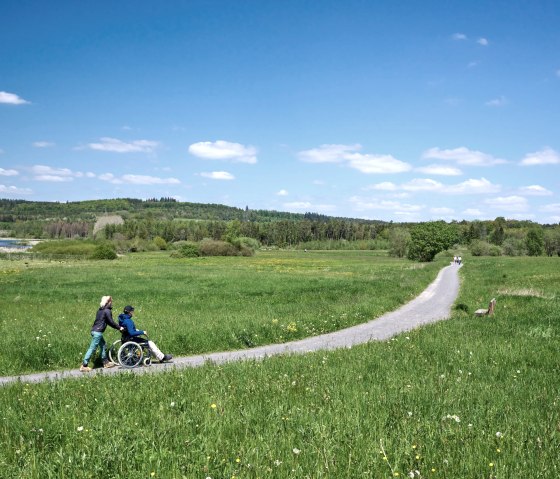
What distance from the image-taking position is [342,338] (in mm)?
17344

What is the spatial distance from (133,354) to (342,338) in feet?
24.8

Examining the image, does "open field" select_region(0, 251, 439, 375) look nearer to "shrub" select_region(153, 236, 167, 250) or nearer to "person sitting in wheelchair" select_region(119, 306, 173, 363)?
"person sitting in wheelchair" select_region(119, 306, 173, 363)

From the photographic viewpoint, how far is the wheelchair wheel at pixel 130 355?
13.8m

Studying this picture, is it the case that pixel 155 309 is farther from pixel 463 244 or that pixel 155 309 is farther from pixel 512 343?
pixel 463 244

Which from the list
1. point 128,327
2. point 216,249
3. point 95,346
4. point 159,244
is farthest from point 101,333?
point 159,244

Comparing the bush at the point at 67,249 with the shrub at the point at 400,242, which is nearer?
the bush at the point at 67,249

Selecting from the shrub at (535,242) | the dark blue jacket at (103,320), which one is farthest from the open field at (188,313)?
the shrub at (535,242)

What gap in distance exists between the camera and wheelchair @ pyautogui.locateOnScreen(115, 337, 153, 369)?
1378cm

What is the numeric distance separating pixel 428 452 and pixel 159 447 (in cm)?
318

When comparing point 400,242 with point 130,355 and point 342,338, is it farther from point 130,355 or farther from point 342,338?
point 130,355

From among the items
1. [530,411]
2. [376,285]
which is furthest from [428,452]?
[376,285]

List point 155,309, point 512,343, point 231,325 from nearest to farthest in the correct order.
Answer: point 512,343 < point 231,325 < point 155,309

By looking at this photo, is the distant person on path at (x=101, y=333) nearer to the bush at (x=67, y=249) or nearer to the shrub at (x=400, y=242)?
the bush at (x=67, y=249)

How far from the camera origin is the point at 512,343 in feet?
43.8
